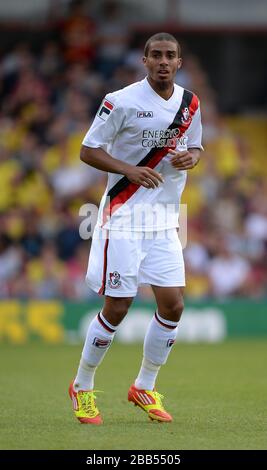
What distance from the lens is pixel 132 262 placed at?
780cm

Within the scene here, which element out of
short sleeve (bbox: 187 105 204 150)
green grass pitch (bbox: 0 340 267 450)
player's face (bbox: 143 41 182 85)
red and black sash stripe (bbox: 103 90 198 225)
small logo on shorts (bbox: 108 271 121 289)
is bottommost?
green grass pitch (bbox: 0 340 267 450)

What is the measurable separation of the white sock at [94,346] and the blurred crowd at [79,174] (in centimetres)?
941

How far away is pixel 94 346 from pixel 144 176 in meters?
1.26

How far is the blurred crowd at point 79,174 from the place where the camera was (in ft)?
58.0

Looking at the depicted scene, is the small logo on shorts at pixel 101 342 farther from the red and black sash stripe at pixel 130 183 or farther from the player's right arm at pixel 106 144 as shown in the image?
the player's right arm at pixel 106 144

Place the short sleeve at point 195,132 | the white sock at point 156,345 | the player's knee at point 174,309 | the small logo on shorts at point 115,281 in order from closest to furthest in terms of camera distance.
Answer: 1. the small logo on shorts at point 115,281
2. the player's knee at point 174,309
3. the white sock at point 156,345
4. the short sleeve at point 195,132

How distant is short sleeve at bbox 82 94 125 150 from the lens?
769 cm

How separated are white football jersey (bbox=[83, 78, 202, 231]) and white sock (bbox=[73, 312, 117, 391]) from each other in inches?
27.5

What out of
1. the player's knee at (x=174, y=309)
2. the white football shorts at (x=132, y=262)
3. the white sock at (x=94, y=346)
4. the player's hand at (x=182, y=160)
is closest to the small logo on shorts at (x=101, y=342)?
the white sock at (x=94, y=346)

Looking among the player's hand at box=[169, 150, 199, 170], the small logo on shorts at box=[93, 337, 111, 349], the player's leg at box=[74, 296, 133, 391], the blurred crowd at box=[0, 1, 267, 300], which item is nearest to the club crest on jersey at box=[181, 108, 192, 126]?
the player's hand at box=[169, 150, 199, 170]

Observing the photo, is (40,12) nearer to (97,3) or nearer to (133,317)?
(97,3)

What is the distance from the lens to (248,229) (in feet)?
59.7

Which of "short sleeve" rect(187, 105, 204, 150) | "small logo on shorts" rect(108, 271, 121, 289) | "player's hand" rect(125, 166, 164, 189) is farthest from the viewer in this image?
"short sleeve" rect(187, 105, 204, 150)

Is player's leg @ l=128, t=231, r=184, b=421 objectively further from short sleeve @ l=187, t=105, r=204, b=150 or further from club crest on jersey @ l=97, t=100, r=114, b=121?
club crest on jersey @ l=97, t=100, r=114, b=121
